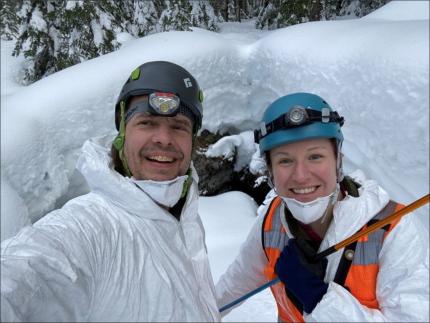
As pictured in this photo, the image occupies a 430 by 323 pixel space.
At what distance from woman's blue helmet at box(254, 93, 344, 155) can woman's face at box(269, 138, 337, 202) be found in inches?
2.2

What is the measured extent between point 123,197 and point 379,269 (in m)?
1.27

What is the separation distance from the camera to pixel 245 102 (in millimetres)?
8367

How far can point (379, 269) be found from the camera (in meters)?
1.54

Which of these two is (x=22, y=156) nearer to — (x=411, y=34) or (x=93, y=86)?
(x=93, y=86)

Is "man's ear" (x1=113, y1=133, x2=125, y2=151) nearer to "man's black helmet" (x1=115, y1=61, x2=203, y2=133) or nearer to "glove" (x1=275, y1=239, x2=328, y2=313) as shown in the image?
"man's black helmet" (x1=115, y1=61, x2=203, y2=133)

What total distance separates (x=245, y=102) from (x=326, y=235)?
691 cm

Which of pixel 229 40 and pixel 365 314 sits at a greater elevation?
pixel 229 40

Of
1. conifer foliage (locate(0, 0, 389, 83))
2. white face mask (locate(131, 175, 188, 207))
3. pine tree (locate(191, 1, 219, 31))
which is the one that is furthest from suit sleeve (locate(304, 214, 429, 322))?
pine tree (locate(191, 1, 219, 31))

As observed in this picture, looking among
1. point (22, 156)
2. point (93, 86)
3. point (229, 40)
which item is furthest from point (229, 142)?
point (22, 156)

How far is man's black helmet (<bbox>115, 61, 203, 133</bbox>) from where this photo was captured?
6.41ft

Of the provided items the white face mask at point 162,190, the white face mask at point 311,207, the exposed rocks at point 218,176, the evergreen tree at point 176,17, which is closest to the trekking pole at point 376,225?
the white face mask at point 311,207

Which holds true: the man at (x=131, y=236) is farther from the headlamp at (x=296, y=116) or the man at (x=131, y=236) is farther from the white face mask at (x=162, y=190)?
the headlamp at (x=296, y=116)

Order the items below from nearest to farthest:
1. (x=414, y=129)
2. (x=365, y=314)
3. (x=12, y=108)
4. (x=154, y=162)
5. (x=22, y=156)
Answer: (x=365, y=314)
(x=154, y=162)
(x=414, y=129)
(x=22, y=156)
(x=12, y=108)

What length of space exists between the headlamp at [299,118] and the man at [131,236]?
52cm
